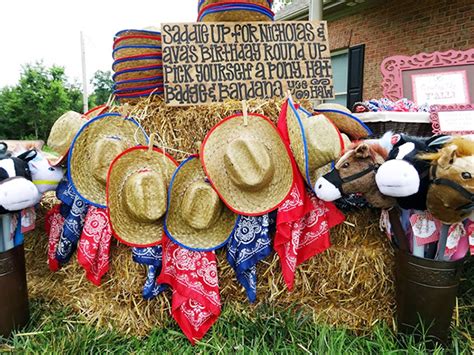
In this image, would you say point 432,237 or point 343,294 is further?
point 343,294

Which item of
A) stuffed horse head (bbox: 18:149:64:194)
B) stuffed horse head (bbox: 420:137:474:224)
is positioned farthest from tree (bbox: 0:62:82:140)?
stuffed horse head (bbox: 420:137:474:224)

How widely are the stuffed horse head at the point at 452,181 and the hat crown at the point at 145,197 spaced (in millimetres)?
1063

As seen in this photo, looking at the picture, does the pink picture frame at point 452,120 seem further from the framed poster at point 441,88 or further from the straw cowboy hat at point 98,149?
the straw cowboy hat at point 98,149

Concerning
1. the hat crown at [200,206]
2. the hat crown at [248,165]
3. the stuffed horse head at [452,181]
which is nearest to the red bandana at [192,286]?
the hat crown at [200,206]

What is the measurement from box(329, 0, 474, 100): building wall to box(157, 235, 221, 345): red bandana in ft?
16.9

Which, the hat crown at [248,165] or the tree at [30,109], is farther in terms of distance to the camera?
the tree at [30,109]

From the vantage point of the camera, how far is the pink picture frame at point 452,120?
5.48 feet

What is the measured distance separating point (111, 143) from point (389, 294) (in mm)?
1523

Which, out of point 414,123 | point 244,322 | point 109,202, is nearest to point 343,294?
point 244,322

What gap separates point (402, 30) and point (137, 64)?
5.38 metres

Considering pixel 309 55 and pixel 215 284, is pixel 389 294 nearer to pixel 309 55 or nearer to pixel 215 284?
pixel 215 284

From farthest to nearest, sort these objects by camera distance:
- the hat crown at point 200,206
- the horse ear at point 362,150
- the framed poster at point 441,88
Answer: the framed poster at point 441,88 → the hat crown at point 200,206 → the horse ear at point 362,150

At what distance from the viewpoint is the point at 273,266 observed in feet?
5.35

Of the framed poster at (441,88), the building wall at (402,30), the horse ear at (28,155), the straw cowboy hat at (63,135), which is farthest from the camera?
the building wall at (402,30)
